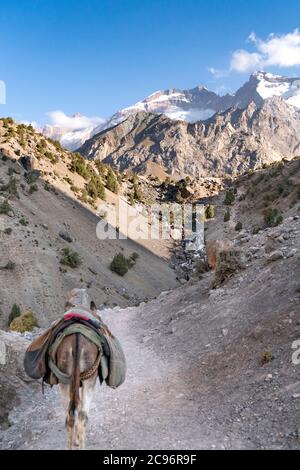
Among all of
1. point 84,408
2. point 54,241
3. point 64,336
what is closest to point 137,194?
point 54,241

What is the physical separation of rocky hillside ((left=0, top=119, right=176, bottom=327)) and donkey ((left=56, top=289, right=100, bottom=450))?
20.2 meters

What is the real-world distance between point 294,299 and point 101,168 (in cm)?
6202

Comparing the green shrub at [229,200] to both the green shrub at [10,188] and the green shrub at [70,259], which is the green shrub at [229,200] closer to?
the green shrub at [10,188]

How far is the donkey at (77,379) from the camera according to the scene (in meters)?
6.38

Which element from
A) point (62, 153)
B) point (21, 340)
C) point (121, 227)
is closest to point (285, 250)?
point (21, 340)

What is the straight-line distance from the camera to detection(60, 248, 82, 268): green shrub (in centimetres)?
3628

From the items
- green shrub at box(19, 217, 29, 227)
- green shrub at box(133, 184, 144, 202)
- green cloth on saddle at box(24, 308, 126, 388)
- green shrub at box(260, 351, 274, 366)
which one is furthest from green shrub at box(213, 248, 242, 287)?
green shrub at box(133, 184, 144, 202)

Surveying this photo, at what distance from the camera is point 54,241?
40.0m

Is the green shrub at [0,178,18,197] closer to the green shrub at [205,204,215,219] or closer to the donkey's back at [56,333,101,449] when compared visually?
the green shrub at [205,204,215,219]

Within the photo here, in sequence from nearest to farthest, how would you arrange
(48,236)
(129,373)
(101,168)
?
(129,373) → (48,236) → (101,168)

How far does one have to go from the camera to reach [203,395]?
10.4 metres

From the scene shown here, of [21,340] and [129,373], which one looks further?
[21,340]
